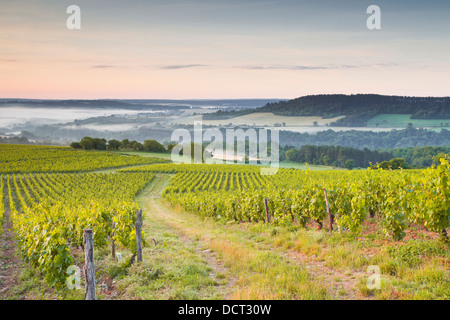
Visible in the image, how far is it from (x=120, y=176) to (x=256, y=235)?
47620 mm

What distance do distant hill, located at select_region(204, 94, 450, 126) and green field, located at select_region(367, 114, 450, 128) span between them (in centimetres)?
215

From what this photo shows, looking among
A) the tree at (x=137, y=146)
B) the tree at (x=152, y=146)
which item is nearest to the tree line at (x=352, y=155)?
the tree at (x=152, y=146)

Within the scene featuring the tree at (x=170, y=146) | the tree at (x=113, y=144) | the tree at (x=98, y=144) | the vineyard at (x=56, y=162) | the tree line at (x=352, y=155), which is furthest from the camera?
the tree at (x=170, y=146)

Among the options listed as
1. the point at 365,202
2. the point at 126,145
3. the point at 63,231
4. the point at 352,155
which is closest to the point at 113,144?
the point at 126,145

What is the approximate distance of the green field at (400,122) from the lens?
14700 cm

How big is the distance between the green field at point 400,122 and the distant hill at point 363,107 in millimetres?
2152

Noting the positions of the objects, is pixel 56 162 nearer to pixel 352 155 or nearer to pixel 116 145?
Result: pixel 116 145

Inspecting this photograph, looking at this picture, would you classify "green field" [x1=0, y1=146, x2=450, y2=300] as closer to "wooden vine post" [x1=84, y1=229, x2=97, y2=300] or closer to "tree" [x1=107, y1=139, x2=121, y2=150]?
"wooden vine post" [x1=84, y1=229, x2=97, y2=300]

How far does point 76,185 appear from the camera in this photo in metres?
47.4

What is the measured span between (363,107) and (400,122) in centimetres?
1744

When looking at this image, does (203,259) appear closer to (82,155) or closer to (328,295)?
(328,295)

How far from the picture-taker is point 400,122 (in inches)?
5856

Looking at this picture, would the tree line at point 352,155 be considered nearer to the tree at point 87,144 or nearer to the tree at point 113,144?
the tree at point 113,144
